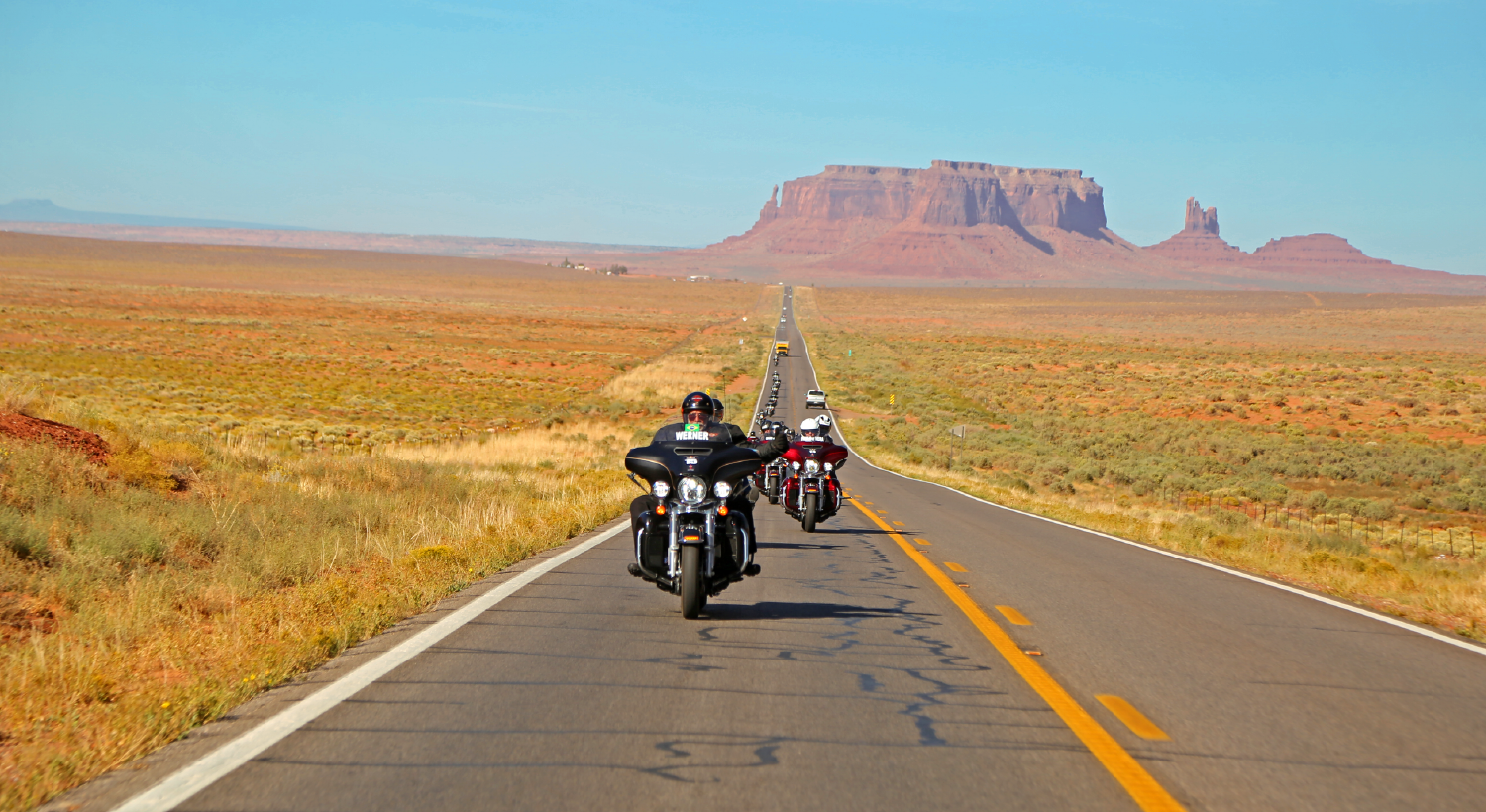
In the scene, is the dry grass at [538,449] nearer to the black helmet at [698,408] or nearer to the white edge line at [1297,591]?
the white edge line at [1297,591]

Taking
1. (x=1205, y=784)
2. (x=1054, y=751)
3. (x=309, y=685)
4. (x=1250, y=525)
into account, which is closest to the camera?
(x=1205, y=784)

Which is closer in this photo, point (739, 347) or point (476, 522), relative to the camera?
point (476, 522)

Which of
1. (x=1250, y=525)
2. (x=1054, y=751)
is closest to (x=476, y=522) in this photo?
(x=1054, y=751)

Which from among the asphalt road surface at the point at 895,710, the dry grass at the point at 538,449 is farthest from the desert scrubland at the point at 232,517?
the asphalt road surface at the point at 895,710

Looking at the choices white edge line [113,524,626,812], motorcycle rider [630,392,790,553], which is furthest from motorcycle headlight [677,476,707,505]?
white edge line [113,524,626,812]

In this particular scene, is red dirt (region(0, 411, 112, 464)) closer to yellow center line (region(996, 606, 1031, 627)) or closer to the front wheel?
the front wheel

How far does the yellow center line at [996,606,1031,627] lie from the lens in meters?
8.09

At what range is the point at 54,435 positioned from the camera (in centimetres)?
1262

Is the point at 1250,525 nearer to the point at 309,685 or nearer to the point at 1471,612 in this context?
the point at 1471,612

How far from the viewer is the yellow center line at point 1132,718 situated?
17.3 feet

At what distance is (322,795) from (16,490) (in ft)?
25.6

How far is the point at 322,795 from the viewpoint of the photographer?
4.09 metres

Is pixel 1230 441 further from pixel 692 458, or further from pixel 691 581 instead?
pixel 691 581

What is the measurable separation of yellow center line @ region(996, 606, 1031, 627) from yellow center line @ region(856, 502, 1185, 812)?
0.16 metres
